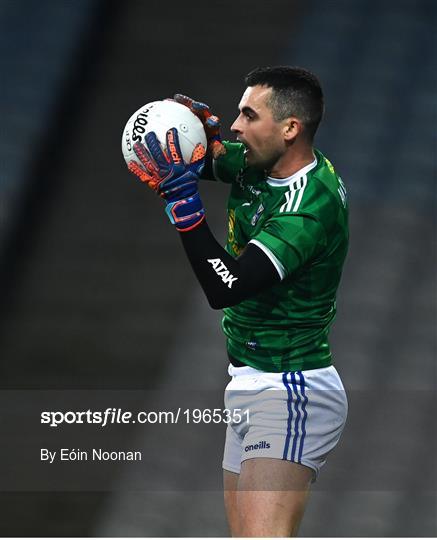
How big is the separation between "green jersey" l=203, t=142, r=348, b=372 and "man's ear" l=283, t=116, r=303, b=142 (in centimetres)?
12

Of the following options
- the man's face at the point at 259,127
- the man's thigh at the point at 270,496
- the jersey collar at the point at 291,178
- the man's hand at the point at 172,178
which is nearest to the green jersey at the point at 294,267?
the jersey collar at the point at 291,178

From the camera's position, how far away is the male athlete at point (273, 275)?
3.41 meters

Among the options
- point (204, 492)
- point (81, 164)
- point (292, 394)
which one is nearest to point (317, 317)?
point (292, 394)

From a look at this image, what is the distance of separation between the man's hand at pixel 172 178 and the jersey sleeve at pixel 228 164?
45cm

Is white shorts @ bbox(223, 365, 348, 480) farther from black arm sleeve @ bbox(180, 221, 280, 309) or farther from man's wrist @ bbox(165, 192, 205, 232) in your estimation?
man's wrist @ bbox(165, 192, 205, 232)

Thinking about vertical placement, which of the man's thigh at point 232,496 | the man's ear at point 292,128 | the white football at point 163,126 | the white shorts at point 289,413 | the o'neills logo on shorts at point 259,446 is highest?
the man's ear at point 292,128

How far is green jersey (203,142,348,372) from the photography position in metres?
3.48

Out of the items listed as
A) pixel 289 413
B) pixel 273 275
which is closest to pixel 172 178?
pixel 273 275

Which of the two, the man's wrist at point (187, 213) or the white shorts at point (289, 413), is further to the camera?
the white shorts at point (289, 413)

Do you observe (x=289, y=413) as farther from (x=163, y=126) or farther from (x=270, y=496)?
(x=163, y=126)

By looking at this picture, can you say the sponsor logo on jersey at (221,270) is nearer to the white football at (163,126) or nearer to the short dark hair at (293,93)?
the white football at (163,126)

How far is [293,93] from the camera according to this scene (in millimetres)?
3537

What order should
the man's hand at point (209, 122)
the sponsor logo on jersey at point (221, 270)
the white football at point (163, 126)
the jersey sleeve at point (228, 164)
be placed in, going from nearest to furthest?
the sponsor logo on jersey at point (221, 270) < the white football at point (163, 126) < the man's hand at point (209, 122) < the jersey sleeve at point (228, 164)

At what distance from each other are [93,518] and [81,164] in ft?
6.26
